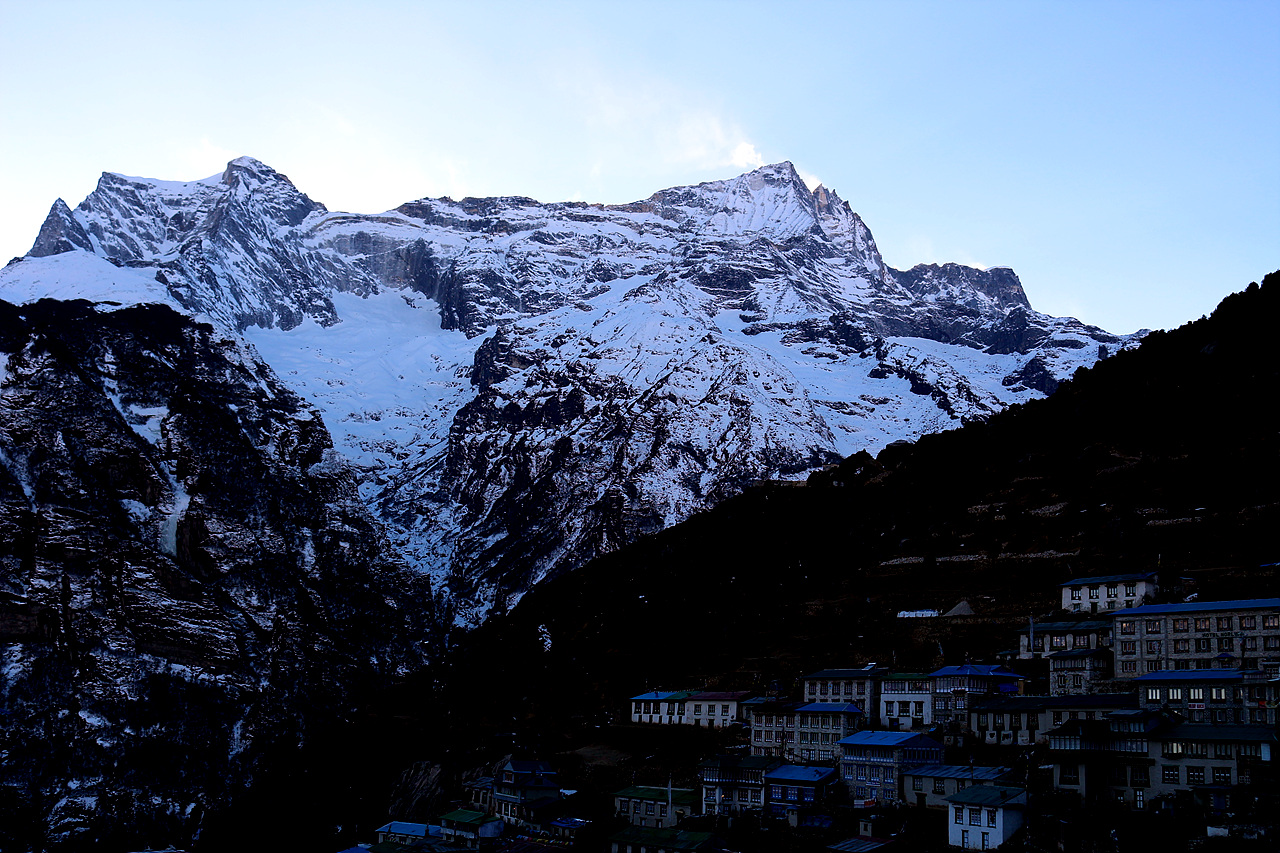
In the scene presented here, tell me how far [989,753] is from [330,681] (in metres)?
112

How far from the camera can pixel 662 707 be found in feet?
330

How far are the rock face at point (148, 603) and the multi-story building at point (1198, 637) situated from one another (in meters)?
98.6

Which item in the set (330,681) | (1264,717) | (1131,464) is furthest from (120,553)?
(1264,717)

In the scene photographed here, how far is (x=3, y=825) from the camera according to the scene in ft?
417

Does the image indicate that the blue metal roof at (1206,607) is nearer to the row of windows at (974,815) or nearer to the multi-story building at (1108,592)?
the multi-story building at (1108,592)

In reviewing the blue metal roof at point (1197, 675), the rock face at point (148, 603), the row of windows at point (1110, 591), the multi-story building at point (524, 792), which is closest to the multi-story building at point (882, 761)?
the blue metal roof at point (1197, 675)

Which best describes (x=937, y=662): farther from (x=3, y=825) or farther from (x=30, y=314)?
(x=30, y=314)

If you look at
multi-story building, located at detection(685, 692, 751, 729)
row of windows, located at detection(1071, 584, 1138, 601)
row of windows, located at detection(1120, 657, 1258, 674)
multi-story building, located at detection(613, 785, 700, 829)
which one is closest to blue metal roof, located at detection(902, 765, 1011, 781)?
row of windows, located at detection(1120, 657, 1258, 674)

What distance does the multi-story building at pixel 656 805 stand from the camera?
8031 cm

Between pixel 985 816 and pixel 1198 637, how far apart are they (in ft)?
68.5

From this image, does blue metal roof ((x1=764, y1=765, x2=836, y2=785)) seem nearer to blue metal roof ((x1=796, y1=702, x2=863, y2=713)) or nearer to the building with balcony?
blue metal roof ((x1=796, y1=702, x2=863, y2=713))

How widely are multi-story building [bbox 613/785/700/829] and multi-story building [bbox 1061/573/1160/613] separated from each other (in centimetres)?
3119

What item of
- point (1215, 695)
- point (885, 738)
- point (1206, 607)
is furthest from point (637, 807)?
point (1206, 607)

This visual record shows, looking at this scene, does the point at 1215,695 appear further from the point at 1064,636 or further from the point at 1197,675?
the point at 1064,636
